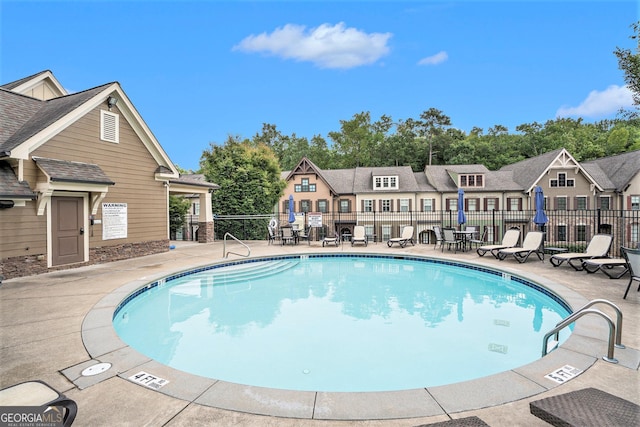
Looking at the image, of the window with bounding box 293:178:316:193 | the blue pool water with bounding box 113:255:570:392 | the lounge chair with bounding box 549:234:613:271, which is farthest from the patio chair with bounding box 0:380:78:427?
the window with bounding box 293:178:316:193

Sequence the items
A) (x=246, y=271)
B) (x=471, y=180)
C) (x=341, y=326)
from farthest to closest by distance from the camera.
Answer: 1. (x=471, y=180)
2. (x=246, y=271)
3. (x=341, y=326)

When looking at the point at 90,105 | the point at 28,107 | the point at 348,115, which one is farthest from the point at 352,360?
the point at 348,115

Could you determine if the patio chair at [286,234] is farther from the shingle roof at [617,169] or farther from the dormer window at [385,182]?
the shingle roof at [617,169]

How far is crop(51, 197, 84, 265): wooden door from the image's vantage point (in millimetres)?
8555

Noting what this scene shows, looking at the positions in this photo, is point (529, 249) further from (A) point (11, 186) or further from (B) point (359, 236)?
(A) point (11, 186)

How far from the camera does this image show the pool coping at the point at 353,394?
2574 millimetres

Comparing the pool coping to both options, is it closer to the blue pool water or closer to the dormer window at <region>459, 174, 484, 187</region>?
the blue pool water

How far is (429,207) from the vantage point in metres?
29.1

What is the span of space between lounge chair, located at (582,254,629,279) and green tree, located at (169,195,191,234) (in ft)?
62.2

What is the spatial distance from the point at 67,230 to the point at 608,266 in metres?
13.7

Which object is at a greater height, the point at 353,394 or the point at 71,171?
the point at 71,171

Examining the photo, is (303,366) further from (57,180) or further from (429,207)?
(429,207)

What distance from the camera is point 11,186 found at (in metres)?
7.43

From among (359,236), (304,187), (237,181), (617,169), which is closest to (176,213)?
(237,181)
